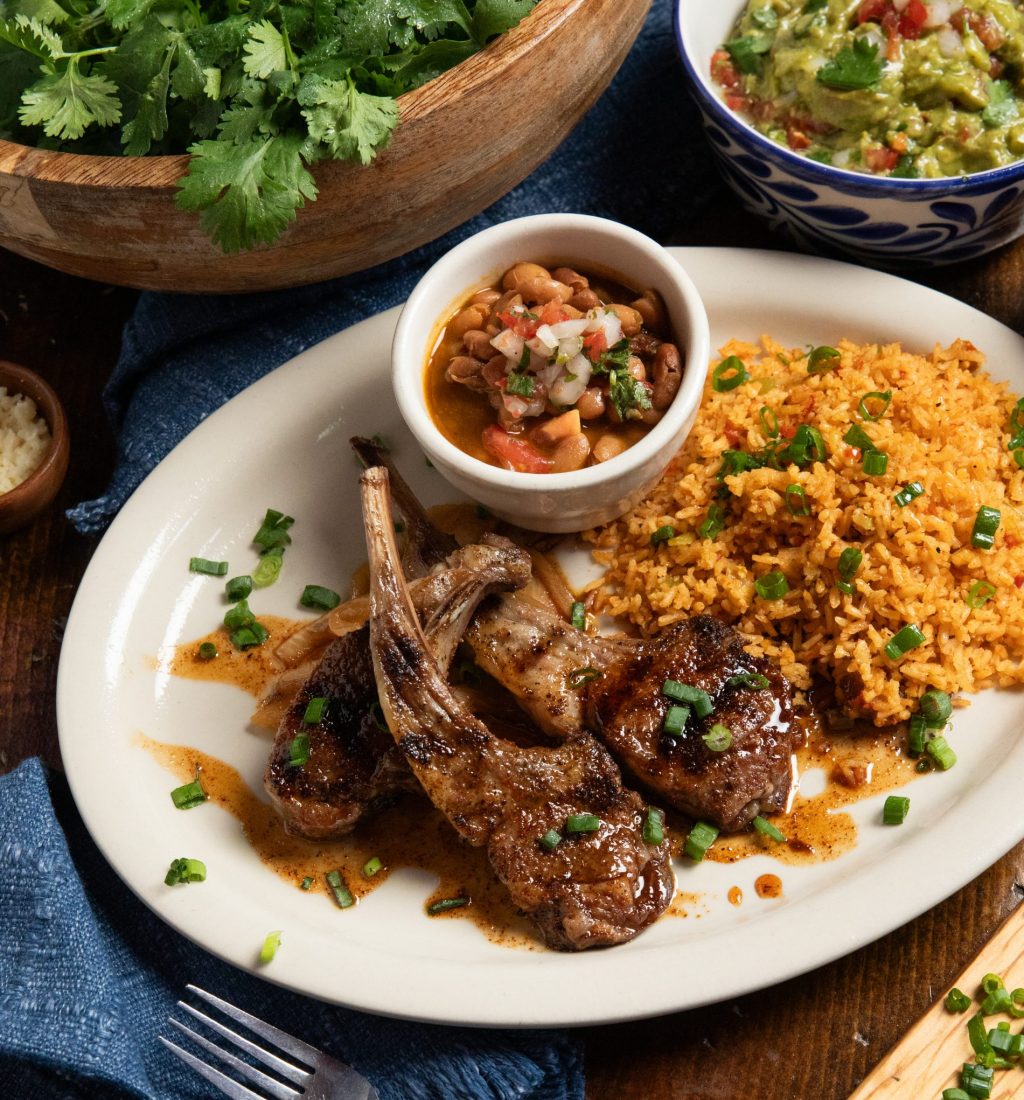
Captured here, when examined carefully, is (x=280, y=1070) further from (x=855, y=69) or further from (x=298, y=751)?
(x=855, y=69)

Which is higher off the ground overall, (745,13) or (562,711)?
(745,13)

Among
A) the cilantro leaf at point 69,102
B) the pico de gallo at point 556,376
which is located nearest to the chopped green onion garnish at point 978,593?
the pico de gallo at point 556,376

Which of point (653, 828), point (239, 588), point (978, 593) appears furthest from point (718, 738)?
point (239, 588)

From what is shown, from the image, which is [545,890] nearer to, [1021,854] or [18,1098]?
[1021,854]

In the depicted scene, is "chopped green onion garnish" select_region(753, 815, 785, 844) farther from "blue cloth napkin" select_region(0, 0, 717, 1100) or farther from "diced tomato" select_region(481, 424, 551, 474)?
"diced tomato" select_region(481, 424, 551, 474)

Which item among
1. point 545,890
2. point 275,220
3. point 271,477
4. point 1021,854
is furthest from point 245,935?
point 1021,854

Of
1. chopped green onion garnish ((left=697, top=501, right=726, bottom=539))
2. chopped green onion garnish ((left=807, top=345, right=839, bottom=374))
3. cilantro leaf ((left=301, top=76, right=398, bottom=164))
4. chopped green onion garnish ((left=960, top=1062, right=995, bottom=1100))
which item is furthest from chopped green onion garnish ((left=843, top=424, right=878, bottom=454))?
chopped green onion garnish ((left=960, top=1062, right=995, bottom=1100))
